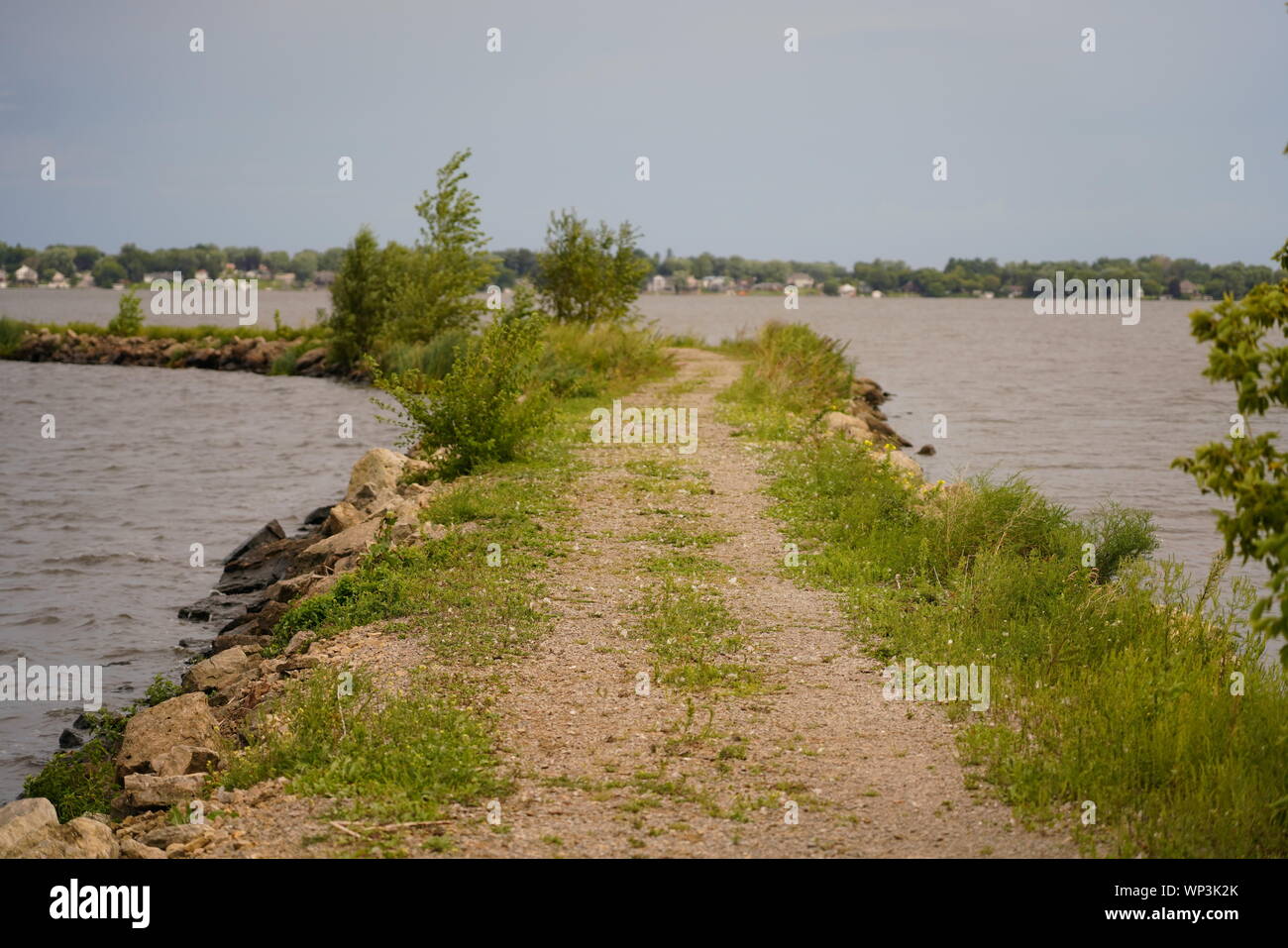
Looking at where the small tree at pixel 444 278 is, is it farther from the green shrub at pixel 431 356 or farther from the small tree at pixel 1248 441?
the small tree at pixel 1248 441

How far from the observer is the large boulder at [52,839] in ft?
17.3

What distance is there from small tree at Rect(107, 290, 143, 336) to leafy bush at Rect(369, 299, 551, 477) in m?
49.4

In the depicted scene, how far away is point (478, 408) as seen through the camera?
49.6 feet

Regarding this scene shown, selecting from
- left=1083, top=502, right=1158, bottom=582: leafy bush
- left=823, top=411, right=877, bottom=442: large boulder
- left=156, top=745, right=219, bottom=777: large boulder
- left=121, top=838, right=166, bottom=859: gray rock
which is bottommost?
left=156, top=745, right=219, bottom=777: large boulder

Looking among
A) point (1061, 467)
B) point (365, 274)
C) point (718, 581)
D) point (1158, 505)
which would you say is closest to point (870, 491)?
point (718, 581)

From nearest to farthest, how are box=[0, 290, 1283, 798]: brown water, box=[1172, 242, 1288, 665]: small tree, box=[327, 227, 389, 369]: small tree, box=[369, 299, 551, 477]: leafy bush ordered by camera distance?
box=[1172, 242, 1288, 665]: small tree
box=[0, 290, 1283, 798]: brown water
box=[369, 299, 551, 477]: leafy bush
box=[327, 227, 389, 369]: small tree

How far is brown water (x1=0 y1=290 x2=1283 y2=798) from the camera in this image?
13.7 metres

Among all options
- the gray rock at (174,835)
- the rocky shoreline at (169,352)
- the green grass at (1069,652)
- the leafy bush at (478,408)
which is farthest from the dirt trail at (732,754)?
the rocky shoreline at (169,352)

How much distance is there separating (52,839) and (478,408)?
10.1 metres

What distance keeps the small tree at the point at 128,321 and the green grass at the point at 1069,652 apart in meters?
54.1

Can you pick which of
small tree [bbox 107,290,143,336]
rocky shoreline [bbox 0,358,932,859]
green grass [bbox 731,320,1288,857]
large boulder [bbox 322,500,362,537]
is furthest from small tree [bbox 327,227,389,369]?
green grass [bbox 731,320,1288,857]

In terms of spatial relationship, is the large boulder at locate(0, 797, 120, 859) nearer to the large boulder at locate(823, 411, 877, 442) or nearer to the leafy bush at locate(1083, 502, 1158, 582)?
the leafy bush at locate(1083, 502, 1158, 582)
